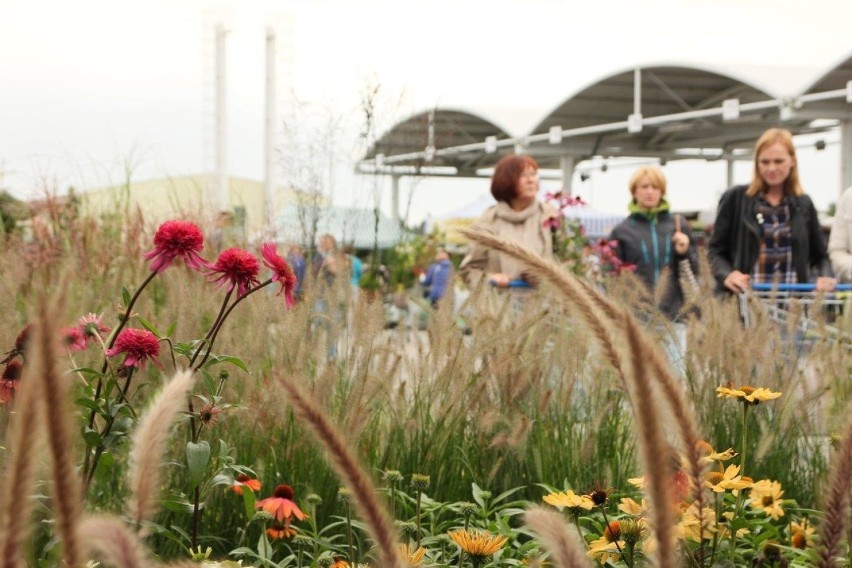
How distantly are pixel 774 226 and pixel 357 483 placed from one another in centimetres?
605

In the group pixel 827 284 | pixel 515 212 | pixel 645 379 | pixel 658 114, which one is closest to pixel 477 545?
pixel 645 379

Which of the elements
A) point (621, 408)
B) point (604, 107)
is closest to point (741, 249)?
point (621, 408)

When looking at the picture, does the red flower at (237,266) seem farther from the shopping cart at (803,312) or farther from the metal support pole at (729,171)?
the metal support pole at (729,171)

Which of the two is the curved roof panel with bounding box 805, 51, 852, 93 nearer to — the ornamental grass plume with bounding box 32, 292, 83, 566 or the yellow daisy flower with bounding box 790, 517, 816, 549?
the yellow daisy flower with bounding box 790, 517, 816, 549

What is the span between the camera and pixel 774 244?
21.7 ft

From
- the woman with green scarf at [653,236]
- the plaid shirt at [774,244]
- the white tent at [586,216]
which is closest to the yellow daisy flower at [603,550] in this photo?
the plaid shirt at [774,244]

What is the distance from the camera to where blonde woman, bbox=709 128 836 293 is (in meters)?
6.55

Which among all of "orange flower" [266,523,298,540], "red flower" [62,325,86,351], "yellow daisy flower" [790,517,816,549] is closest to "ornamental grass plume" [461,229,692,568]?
"red flower" [62,325,86,351]

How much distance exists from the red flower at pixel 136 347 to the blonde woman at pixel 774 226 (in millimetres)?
4475

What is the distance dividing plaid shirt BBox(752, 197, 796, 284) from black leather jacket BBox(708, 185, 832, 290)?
27mm

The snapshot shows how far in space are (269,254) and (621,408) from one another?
180cm

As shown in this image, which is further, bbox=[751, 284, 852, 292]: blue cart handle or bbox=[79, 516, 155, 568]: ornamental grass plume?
bbox=[751, 284, 852, 292]: blue cart handle

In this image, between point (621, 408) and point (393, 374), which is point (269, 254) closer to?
point (393, 374)

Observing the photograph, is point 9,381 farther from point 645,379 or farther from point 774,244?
point 774,244
